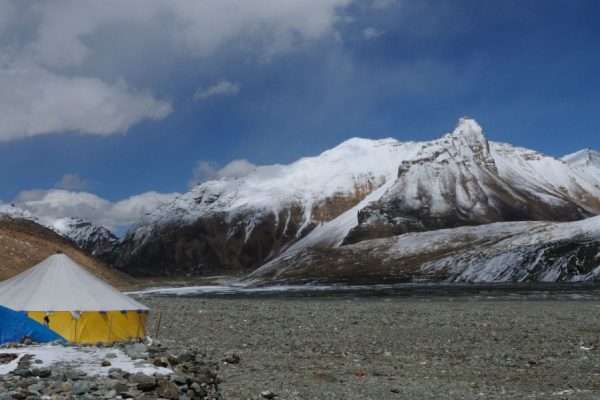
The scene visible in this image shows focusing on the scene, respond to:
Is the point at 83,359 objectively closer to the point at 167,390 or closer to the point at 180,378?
the point at 180,378

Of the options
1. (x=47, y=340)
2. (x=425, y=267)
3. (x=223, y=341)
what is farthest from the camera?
(x=425, y=267)

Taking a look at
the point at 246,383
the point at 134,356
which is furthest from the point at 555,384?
the point at 134,356

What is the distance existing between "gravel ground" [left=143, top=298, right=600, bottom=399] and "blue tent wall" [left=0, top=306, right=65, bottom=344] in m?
5.53

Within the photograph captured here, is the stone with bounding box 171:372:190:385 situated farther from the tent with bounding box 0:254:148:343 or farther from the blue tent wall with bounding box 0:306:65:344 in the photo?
the tent with bounding box 0:254:148:343

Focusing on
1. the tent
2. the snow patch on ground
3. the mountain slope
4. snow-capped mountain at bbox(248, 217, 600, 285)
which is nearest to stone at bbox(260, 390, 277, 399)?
the snow patch on ground

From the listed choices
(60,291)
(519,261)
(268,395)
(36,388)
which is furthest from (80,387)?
(519,261)

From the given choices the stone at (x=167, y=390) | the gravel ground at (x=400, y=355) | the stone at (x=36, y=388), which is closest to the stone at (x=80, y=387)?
the stone at (x=36, y=388)

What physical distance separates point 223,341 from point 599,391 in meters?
17.5

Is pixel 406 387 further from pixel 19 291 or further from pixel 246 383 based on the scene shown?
pixel 19 291

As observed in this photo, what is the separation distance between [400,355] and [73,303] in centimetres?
1492

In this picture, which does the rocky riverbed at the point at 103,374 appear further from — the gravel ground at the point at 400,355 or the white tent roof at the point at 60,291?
the white tent roof at the point at 60,291

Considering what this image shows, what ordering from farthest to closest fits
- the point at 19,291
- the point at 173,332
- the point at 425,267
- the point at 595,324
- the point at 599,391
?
the point at 425,267 → the point at 595,324 → the point at 173,332 → the point at 19,291 → the point at 599,391

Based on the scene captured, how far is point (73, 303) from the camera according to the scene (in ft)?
89.4

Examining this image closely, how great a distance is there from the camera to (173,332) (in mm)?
33625
